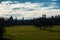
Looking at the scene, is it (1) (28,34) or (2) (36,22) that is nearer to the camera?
(1) (28,34)

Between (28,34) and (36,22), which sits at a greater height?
(36,22)

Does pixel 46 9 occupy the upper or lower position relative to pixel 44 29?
upper

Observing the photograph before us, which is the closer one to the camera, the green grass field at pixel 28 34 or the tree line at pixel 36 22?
the green grass field at pixel 28 34

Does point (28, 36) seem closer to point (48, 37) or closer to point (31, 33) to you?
point (31, 33)

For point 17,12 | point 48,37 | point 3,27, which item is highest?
point 17,12

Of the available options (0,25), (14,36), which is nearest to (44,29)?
(14,36)

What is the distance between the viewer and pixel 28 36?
486 centimetres

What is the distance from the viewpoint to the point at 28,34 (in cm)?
490

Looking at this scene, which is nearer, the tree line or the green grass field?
the green grass field

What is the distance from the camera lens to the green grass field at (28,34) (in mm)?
4867

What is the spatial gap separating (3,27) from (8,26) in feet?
0.46

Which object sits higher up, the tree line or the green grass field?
the tree line

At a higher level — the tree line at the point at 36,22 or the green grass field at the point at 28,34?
the tree line at the point at 36,22

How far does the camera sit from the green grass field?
4.87 meters
